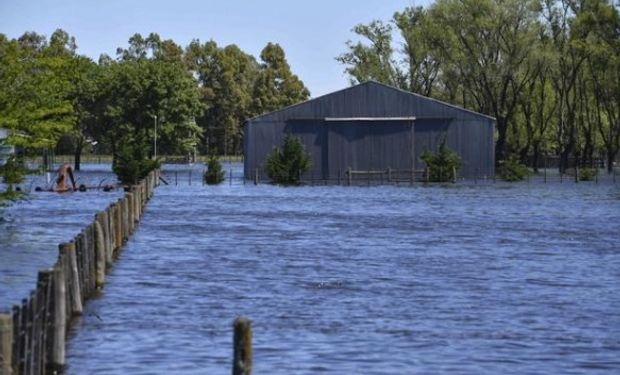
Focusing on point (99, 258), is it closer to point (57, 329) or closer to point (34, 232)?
point (57, 329)

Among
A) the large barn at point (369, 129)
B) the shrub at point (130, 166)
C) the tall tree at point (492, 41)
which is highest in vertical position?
the tall tree at point (492, 41)

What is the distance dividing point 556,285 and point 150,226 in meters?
24.4

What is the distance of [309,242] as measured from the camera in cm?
4544

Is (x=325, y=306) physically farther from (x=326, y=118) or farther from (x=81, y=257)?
(x=326, y=118)

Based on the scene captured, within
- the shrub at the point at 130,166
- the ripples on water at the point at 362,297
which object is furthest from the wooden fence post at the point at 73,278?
the shrub at the point at 130,166

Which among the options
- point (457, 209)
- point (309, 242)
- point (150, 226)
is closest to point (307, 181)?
point (457, 209)

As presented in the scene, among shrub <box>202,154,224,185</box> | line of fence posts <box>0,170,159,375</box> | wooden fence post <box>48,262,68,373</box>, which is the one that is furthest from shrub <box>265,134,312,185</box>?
wooden fence post <box>48,262,68,373</box>

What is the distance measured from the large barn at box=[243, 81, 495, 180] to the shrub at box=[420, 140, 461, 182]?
1.41 m

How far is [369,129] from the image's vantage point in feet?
326

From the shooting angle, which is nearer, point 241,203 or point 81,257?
point 81,257

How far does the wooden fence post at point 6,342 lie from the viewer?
Result: 1385 cm

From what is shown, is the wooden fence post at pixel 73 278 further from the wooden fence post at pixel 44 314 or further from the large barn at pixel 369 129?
the large barn at pixel 369 129

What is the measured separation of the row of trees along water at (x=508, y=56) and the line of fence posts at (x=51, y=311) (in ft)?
301

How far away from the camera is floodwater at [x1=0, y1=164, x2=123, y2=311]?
101ft
